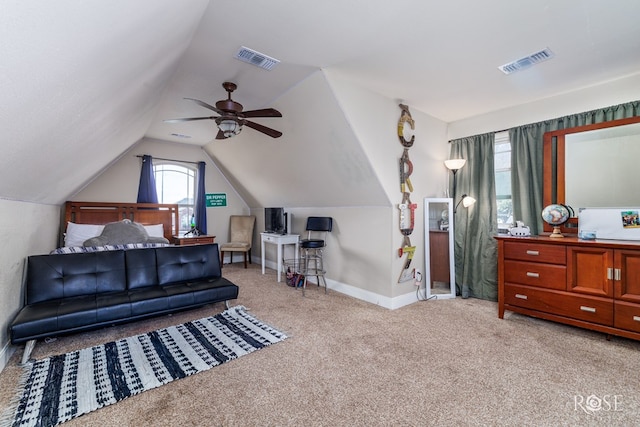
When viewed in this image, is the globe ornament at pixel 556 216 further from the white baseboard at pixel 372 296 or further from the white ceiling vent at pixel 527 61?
the white baseboard at pixel 372 296

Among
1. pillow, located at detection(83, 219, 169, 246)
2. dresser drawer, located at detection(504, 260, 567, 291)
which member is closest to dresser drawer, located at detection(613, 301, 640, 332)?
dresser drawer, located at detection(504, 260, 567, 291)

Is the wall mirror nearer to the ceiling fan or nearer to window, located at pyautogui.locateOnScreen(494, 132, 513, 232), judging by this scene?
window, located at pyautogui.locateOnScreen(494, 132, 513, 232)

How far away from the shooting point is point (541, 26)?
2.07 metres

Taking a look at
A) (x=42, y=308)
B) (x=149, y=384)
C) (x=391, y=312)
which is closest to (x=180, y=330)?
(x=149, y=384)

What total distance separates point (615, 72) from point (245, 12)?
353cm

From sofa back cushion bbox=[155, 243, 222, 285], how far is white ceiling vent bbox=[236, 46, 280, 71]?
2.25 meters

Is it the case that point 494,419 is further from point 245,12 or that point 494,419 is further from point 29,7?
point 245,12

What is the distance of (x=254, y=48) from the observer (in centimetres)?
237

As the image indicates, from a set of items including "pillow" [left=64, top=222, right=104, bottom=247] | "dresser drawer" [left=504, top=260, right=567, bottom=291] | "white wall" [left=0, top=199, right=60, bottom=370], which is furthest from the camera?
"pillow" [left=64, top=222, right=104, bottom=247]

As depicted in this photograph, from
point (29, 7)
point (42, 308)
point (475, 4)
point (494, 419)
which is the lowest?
point (494, 419)

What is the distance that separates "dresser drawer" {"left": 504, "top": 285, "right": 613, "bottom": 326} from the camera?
8.17ft

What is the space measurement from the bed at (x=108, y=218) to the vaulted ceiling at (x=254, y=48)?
1352 millimetres

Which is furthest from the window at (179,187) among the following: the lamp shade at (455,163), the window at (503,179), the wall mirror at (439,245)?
the window at (503,179)

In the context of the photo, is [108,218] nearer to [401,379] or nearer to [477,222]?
[401,379]
